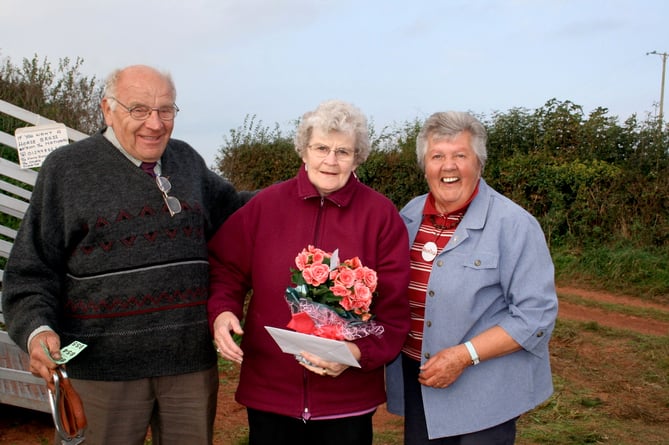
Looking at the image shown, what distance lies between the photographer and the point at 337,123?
9.32 feet

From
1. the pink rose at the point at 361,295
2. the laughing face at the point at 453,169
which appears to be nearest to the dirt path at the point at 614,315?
the laughing face at the point at 453,169

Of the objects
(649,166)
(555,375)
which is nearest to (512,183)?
(649,166)

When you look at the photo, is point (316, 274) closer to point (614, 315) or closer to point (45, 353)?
point (45, 353)

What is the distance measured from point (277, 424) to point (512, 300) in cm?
119

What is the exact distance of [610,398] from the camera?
620cm

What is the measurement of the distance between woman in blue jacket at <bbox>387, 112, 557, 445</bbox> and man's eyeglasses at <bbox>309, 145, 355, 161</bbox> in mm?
430

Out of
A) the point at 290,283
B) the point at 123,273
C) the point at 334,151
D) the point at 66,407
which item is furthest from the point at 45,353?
the point at 334,151

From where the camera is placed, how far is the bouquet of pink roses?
2.52 m

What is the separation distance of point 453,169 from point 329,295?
91 centimetres

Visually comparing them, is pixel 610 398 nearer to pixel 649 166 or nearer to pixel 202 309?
pixel 202 309

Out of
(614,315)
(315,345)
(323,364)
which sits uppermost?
(315,345)

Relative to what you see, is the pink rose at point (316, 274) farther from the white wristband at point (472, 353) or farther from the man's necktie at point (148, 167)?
the man's necktie at point (148, 167)

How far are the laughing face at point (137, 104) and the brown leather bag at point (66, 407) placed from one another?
101 cm

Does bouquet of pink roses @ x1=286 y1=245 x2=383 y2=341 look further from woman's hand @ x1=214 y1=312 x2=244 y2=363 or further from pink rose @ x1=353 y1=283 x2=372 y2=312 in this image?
woman's hand @ x1=214 y1=312 x2=244 y2=363
